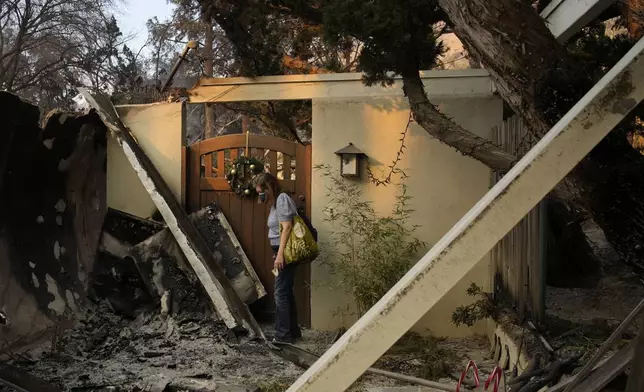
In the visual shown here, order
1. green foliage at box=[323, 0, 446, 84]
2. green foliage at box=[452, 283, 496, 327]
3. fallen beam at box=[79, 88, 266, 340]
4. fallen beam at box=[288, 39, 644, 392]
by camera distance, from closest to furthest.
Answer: fallen beam at box=[288, 39, 644, 392] → green foliage at box=[323, 0, 446, 84] → green foliage at box=[452, 283, 496, 327] → fallen beam at box=[79, 88, 266, 340]

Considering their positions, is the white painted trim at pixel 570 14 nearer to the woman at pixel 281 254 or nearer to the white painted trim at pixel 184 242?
the woman at pixel 281 254

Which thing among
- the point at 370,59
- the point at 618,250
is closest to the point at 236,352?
the point at 370,59

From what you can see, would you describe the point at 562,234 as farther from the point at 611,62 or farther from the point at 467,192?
the point at 611,62

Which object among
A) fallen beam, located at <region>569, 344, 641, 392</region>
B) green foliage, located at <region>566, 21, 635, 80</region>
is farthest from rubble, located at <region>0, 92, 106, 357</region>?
green foliage, located at <region>566, 21, 635, 80</region>

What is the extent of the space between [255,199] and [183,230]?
820 millimetres

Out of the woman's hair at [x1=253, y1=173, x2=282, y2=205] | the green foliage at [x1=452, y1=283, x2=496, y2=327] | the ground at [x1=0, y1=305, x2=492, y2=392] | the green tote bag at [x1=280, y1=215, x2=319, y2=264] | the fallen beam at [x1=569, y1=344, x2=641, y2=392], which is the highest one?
the woman's hair at [x1=253, y1=173, x2=282, y2=205]

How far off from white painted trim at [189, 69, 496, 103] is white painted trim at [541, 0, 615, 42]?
3.01ft

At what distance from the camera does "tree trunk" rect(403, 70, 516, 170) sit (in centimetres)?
386

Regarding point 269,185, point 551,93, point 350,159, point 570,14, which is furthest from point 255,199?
point 551,93

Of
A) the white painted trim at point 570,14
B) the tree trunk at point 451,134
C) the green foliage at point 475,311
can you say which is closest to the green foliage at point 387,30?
the tree trunk at point 451,134

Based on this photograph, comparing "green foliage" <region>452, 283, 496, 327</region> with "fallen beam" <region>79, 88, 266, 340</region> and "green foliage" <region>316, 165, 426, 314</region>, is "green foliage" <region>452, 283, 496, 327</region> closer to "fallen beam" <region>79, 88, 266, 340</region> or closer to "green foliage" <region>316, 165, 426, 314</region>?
"green foliage" <region>316, 165, 426, 314</region>

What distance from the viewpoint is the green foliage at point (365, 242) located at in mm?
5273

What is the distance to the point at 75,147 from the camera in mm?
5234

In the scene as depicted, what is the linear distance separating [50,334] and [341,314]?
268 centimetres
